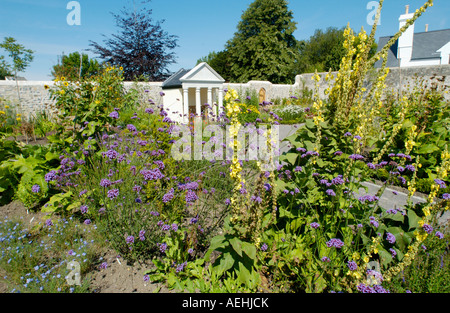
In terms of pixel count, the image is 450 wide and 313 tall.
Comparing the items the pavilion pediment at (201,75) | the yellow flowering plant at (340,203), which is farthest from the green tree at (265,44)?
the yellow flowering plant at (340,203)

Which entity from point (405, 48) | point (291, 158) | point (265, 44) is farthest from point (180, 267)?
point (405, 48)

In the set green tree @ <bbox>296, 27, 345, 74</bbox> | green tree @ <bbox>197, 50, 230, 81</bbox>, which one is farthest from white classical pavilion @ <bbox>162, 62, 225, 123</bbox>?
green tree @ <bbox>296, 27, 345, 74</bbox>

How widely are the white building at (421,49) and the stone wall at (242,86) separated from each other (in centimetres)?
1218

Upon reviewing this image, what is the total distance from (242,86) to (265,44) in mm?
11739

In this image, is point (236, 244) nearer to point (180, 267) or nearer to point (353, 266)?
point (180, 267)

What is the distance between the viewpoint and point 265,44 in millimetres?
26969

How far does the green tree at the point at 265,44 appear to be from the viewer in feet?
88.7

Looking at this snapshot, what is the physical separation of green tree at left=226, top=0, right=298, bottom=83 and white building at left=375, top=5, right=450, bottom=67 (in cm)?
1039

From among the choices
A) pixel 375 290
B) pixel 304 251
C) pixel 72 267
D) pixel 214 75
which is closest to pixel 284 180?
pixel 304 251

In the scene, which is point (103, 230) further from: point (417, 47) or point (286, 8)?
point (417, 47)

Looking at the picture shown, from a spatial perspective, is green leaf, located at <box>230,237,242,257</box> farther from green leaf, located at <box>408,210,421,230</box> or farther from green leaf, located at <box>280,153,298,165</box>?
green leaf, located at <box>408,210,421,230</box>

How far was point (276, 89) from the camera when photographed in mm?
21594

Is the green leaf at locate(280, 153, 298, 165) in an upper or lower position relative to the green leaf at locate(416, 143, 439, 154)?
upper

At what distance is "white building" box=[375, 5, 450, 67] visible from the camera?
25953mm
